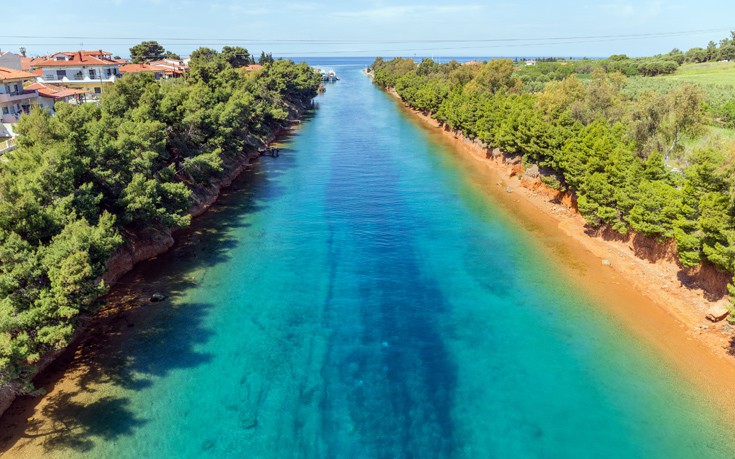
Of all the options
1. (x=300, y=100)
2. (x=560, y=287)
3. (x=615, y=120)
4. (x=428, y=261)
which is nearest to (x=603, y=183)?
(x=560, y=287)

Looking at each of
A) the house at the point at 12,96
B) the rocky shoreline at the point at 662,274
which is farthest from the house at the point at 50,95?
the rocky shoreline at the point at 662,274

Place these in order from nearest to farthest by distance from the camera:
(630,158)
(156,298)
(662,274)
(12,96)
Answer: (156,298) < (662,274) < (630,158) < (12,96)

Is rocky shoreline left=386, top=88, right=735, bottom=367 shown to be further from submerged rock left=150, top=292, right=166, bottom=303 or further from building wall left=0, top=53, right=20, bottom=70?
building wall left=0, top=53, right=20, bottom=70

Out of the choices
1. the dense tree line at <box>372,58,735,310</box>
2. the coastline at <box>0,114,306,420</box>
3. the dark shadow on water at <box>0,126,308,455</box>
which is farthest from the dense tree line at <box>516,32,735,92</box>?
the dark shadow on water at <box>0,126,308,455</box>

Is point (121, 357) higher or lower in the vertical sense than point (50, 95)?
lower

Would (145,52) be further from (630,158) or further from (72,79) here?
(630,158)

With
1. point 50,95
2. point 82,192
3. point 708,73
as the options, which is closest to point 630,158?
point 82,192
